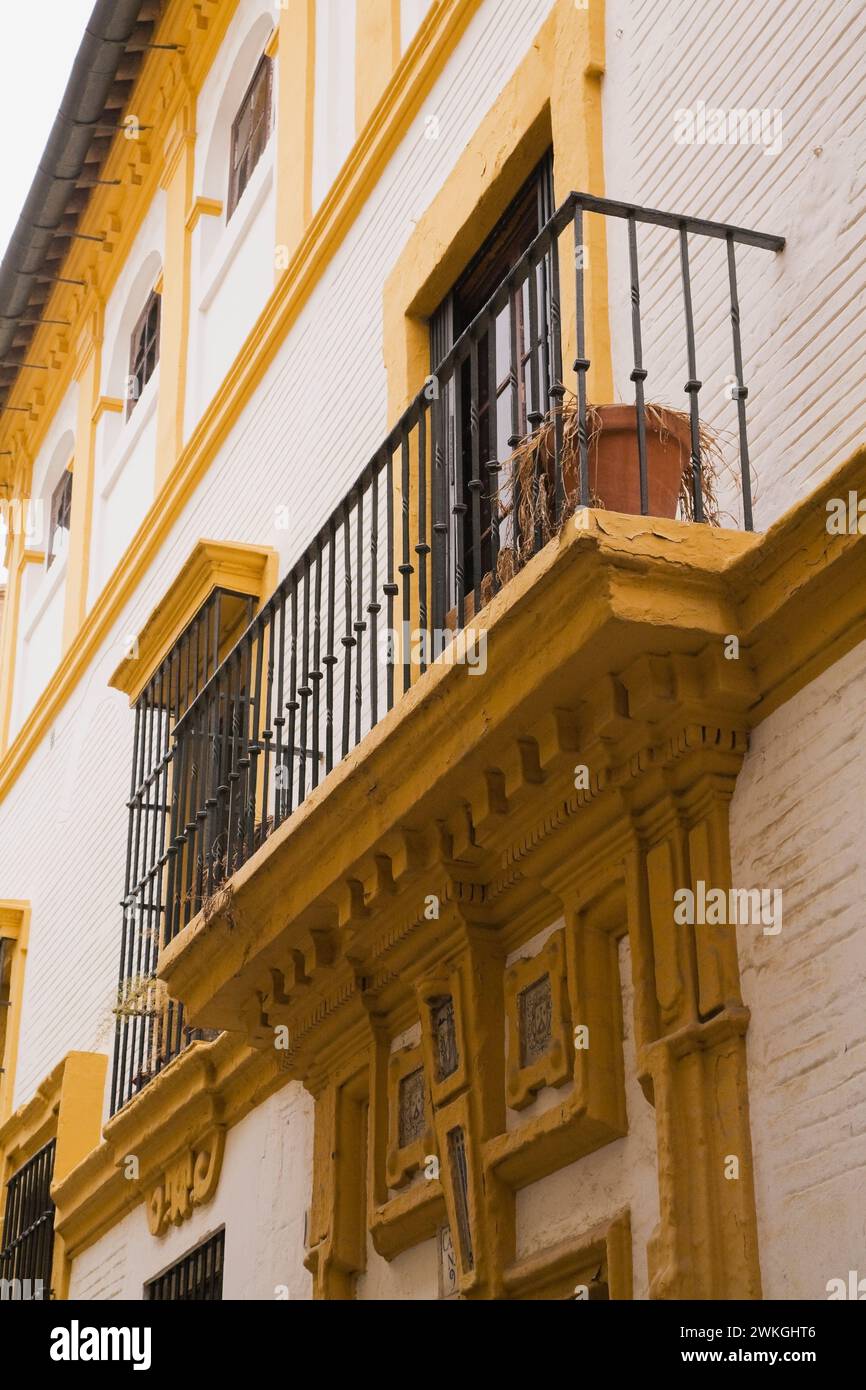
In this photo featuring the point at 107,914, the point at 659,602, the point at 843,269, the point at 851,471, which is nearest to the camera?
the point at 851,471

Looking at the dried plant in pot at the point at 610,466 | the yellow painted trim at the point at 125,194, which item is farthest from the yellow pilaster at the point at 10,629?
the dried plant in pot at the point at 610,466

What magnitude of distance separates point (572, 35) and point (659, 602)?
10.6 feet

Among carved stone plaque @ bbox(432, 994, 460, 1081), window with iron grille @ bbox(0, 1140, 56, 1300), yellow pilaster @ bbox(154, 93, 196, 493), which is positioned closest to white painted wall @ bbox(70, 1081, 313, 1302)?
carved stone plaque @ bbox(432, 994, 460, 1081)

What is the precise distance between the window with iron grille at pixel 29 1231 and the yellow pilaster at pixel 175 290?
4.03 m

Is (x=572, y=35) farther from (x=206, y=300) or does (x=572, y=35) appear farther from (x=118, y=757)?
(x=118, y=757)

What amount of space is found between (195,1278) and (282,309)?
4716 mm

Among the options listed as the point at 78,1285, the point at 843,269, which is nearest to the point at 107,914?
the point at 78,1285

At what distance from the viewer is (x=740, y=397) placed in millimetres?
5516

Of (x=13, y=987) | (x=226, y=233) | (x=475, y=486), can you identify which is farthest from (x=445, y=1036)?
(x=13, y=987)

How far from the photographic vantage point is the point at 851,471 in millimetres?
4676

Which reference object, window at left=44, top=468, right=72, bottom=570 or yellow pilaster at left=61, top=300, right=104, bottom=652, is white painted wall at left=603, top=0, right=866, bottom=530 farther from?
window at left=44, top=468, right=72, bottom=570

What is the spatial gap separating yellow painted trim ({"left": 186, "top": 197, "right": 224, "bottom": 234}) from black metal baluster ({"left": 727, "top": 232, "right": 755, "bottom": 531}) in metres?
7.08

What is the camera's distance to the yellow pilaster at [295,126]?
1048 centimetres

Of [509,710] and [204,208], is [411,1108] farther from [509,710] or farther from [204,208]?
[204,208]
